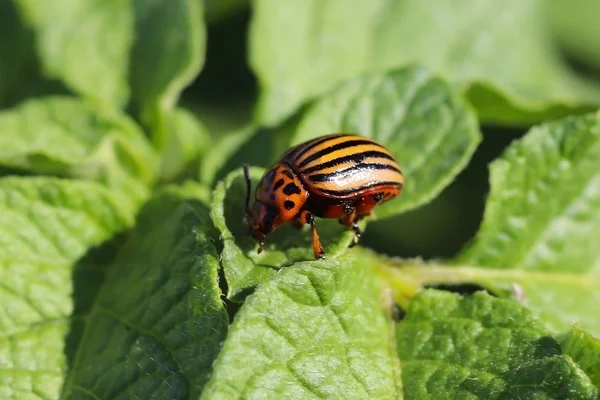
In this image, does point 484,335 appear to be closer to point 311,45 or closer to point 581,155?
point 581,155

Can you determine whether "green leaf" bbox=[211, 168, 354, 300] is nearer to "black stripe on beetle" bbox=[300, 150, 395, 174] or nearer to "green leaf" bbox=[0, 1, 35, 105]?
"black stripe on beetle" bbox=[300, 150, 395, 174]

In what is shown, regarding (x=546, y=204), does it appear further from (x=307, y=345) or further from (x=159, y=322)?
(x=159, y=322)

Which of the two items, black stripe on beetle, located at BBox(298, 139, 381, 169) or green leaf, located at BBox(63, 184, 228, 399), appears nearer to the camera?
green leaf, located at BBox(63, 184, 228, 399)

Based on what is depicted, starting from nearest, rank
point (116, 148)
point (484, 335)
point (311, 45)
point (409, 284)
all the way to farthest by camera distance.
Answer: point (484, 335) → point (409, 284) → point (116, 148) → point (311, 45)

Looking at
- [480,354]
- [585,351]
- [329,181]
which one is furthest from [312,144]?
[585,351]

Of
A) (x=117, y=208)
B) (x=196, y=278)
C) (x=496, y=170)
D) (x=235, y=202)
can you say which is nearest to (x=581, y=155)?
(x=496, y=170)

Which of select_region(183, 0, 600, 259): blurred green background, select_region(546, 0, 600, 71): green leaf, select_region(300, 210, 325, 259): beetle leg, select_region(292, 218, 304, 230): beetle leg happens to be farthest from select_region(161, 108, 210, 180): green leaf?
select_region(546, 0, 600, 71): green leaf

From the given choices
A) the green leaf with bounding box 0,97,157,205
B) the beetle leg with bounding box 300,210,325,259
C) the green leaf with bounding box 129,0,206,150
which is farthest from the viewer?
the green leaf with bounding box 129,0,206,150

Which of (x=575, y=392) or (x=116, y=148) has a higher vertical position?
(x=116, y=148)
